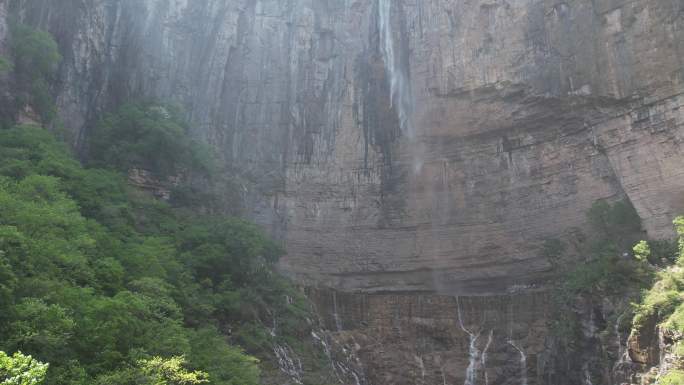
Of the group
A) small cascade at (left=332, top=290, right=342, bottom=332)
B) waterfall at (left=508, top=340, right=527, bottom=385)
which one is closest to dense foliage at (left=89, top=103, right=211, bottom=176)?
small cascade at (left=332, top=290, right=342, bottom=332)

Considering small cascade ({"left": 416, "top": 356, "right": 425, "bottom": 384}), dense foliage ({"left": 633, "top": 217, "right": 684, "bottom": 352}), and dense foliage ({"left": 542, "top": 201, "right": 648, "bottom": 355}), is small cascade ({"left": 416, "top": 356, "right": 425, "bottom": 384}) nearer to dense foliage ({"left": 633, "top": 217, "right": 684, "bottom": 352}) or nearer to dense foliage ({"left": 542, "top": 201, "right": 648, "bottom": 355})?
dense foliage ({"left": 542, "top": 201, "right": 648, "bottom": 355})

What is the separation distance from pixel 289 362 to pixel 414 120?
1394 centimetres

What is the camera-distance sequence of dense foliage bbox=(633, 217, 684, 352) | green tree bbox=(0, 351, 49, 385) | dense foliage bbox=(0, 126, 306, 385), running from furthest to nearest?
1. dense foliage bbox=(633, 217, 684, 352)
2. dense foliage bbox=(0, 126, 306, 385)
3. green tree bbox=(0, 351, 49, 385)

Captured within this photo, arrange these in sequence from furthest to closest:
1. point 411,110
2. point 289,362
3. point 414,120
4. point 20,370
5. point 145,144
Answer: point 411,110
point 414,120
point 145,144
point 289,362
point 20,370

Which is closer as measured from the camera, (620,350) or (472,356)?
(620,350)

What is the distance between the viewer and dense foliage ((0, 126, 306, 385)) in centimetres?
1171

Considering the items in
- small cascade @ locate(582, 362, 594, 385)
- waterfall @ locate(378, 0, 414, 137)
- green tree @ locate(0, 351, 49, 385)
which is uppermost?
waterfall @ locate(378, 0, 414, 137)

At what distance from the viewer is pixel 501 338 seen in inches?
970

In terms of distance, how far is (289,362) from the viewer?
789 inches

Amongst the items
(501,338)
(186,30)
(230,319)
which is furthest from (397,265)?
(186,30)

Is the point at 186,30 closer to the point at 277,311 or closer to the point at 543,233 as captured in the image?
the point at 277,311

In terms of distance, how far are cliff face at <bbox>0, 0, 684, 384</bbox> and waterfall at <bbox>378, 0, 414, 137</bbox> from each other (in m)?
0.10

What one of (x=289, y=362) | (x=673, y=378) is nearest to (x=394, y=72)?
(x=289, y=362)

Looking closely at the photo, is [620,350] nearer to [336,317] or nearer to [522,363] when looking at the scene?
[522,363]
